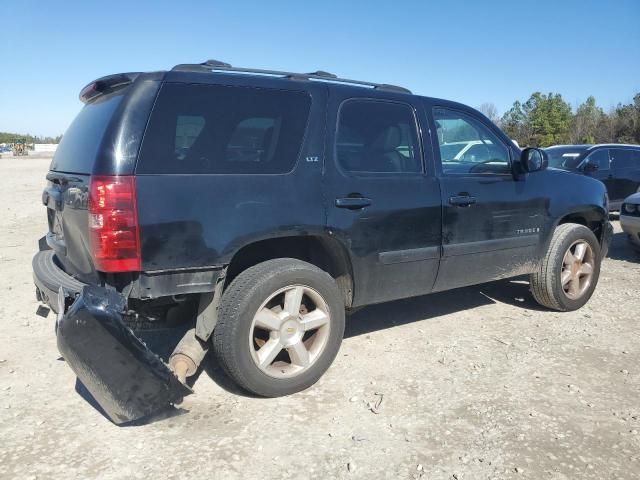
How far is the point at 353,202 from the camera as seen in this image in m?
3.31

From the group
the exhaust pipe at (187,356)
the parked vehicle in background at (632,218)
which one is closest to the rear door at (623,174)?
the parked vehicle in background at (632,218)

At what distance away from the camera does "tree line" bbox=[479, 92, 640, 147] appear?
3865cm

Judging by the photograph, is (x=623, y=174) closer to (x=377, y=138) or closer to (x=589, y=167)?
(x=589, y=167)

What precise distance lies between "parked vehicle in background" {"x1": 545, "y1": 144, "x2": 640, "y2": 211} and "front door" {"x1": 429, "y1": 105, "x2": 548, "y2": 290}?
6551 millimetres

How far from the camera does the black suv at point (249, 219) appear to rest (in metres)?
2.62

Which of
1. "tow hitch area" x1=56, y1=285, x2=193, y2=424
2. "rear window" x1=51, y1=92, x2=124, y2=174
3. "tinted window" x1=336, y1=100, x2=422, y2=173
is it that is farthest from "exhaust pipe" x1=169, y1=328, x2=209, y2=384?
"tinted window" x1=336, y1=100, x2=422, y2=173

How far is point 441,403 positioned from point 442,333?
124cm

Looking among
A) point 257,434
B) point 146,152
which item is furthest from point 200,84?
point 257,434

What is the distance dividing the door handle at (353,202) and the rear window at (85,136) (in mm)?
1420

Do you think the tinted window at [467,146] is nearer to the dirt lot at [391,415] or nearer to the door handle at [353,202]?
the door handle at [353,202]

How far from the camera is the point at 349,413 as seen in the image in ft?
9.95

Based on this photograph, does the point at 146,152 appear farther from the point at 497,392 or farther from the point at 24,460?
the point at 497,392

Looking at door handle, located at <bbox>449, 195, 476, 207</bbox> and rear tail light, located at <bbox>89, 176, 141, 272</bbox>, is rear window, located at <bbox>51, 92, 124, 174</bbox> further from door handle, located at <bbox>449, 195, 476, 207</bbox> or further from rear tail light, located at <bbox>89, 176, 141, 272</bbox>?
door handle, located at <bbox>449, 195, 476, 207</bbox>

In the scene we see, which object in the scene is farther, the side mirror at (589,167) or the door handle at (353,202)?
the side mirror at (589,167)
